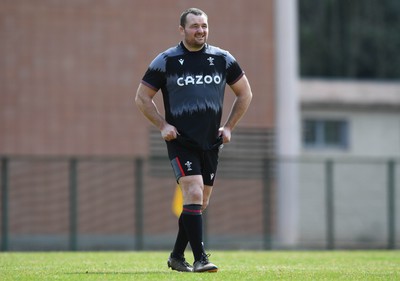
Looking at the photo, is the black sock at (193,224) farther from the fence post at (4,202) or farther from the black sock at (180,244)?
the fence post at (4,202)

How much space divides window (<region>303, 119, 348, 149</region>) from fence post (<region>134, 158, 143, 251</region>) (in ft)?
39.4

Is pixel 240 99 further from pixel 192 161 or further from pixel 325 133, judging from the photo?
pixel 325 133

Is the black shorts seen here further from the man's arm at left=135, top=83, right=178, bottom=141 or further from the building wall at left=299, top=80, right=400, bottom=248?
the building wall at left=299, top=80, right=400, bottom=248

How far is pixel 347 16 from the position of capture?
150ft

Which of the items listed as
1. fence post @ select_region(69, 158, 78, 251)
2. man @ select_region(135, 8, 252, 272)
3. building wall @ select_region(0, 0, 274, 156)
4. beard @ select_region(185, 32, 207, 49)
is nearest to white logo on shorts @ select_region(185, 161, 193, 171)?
man @ select_region(135, 8, 252, 272)

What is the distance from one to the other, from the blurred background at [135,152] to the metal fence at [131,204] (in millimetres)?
33

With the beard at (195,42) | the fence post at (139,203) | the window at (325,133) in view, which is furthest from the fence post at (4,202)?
the beard at (195,42)

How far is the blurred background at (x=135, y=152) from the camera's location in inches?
998

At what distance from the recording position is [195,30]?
9.73 m

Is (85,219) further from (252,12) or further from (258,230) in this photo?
(252,12)

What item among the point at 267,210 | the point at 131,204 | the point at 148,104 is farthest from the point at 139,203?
the point at 148,104

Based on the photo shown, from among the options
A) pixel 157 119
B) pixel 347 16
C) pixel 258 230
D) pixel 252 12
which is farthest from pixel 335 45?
pixel 157 119

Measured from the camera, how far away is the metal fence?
24.8 m

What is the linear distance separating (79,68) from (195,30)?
18903 mm
